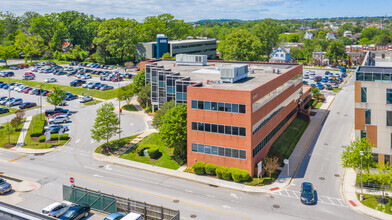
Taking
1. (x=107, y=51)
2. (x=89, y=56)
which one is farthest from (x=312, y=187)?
(x=89, y=56)

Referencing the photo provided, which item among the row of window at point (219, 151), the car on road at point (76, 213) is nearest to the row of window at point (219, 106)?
the row of window at point (219, 151)

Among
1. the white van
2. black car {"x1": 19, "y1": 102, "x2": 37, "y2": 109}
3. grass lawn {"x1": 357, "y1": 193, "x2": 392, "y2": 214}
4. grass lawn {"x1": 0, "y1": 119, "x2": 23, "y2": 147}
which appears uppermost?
black car {"x1": 19, "y1": 102, "x2": 37, "y2": 109}

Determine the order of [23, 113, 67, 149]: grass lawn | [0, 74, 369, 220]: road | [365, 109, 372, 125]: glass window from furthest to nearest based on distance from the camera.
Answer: [23, 113, 67, 149]: grass lawn
[365, 109, 372, 125]: glass window
[0, 74, 369, 220]: road

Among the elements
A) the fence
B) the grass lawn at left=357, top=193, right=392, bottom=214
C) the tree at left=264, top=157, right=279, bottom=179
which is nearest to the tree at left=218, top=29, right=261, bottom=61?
the tree at left=264, top=157, right=279, bottom=179

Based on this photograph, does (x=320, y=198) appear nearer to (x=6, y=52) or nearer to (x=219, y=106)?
(x=219, y=106)

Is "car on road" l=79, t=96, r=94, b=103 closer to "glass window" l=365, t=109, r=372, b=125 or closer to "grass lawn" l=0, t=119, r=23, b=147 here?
"grass lawn" l=0, t=119, r=23, b=147

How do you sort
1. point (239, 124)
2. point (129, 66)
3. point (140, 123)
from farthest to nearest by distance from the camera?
point (129, 66) < point (140, 123) < point (239, 124)

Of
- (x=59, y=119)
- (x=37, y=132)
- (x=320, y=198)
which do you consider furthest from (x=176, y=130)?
(x=59, y=119)

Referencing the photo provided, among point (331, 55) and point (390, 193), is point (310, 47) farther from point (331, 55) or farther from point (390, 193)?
point (390, 193)
